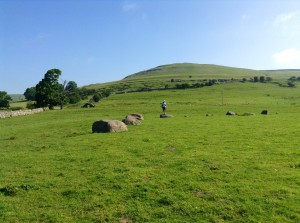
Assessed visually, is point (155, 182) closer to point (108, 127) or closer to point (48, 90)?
point (108, 127)

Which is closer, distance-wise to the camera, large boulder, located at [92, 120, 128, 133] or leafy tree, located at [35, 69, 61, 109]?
large boulder, located at [92, 120, 128, 133]

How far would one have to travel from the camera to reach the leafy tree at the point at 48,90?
100125 millimetres

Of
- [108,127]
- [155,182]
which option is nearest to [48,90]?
[108,127]

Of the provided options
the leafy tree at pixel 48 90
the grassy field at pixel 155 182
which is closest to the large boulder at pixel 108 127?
the grassy field at pixel 155 182

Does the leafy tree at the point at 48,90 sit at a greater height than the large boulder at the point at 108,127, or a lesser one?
greater

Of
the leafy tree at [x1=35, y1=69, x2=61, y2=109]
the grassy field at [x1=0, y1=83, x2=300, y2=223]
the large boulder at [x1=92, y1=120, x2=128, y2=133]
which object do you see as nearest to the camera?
the grassy field at [x1=0, y1=83, x2=300, y2=223]

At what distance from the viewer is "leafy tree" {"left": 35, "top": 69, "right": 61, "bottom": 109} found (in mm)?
100125

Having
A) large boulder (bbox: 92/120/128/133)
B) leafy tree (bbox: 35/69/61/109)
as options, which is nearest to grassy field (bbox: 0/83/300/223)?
large boulder (bbox: 92/120/128/133)

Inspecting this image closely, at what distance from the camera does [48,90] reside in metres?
101

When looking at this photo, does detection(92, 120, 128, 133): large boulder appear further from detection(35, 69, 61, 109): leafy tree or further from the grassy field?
detection(35, 69, 61, 109): leafy tree

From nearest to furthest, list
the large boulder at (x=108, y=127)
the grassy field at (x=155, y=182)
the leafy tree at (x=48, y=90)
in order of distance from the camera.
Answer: the grassy field at (x=155, y=182) → the large boulder at (x=108, y=127) → the leafy tree at (x=48, y=90)

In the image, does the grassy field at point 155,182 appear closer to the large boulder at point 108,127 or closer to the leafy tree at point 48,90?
the large boulder at point 108,127

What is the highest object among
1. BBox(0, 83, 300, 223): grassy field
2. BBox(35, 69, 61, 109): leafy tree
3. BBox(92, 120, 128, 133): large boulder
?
BBox(35, 69, 61, 109): leafy tree

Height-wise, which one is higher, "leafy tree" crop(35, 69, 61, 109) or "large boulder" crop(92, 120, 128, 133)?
"leafy tree" crop(35, 69, 61, 109)
